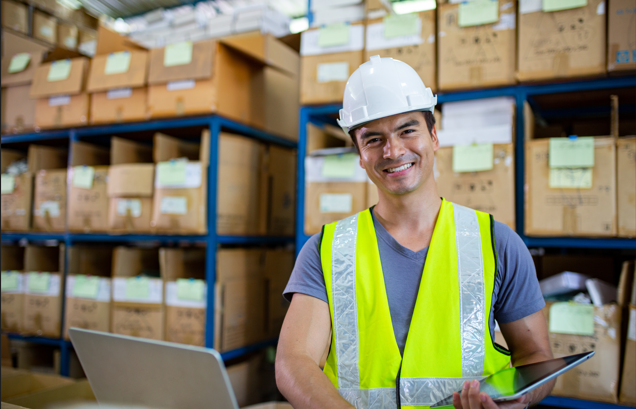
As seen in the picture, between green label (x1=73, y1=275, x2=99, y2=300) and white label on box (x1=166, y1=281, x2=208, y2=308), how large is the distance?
548mm

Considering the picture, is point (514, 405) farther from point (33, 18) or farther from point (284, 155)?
point (33, 18)

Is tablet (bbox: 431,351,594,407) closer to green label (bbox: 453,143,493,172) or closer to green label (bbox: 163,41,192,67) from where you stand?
green label (bbox: 453,143,493,172)

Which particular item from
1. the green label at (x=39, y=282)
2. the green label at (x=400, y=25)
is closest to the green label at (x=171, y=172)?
the green label at (x=39, y=282)

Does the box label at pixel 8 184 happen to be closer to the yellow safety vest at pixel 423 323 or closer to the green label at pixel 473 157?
the yellow safety vest at pixel 423 323

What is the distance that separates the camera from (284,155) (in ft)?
10.3

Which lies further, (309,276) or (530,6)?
(530,6)

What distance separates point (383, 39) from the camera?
89.2 inches

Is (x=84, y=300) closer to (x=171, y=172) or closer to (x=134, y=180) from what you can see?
(x=134, y=180)

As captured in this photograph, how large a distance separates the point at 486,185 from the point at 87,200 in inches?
94.4

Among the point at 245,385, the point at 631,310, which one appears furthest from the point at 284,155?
the point at 631,310

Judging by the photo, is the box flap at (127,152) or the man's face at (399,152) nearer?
the man's face at (399,152)

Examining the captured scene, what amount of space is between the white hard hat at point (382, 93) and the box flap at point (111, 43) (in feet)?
6.53

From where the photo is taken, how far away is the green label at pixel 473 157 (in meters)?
1.97

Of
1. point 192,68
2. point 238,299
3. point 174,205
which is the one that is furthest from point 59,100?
point 238,299
